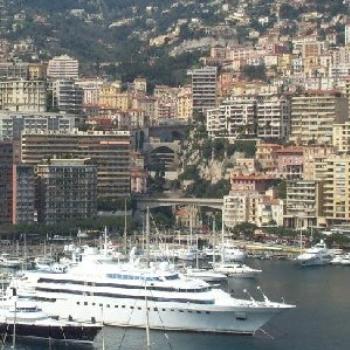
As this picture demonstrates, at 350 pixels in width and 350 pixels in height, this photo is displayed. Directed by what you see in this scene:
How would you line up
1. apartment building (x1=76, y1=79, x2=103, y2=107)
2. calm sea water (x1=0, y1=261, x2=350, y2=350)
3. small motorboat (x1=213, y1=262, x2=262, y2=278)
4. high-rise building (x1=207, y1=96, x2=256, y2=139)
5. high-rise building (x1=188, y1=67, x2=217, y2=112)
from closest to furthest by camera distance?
calm sea water (x1=0, y1=261, x2=350, y2=350) → small motorboat (x1=213, y1=262, x2=262, y2=278) → high-rise building (x1=207, y1=96, x2=256, y2=139) → high-rise building (x1=188, y1=67, x2=217, y2=112) → apartment building (x1=76, y1=79, x2=103, y2=107)

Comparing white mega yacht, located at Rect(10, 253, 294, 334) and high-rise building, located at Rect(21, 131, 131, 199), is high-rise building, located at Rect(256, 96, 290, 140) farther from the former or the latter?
white mega yacht, located at Rect(10, 253, 294, 334)

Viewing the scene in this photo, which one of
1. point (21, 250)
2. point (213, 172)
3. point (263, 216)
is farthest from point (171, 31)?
point (21, 250)

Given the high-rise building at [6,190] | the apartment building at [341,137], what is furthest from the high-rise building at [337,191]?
the high-rise building at [6,190]

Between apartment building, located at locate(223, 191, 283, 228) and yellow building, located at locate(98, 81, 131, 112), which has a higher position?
yellow building, located at locate(98, 81, 131, 112)

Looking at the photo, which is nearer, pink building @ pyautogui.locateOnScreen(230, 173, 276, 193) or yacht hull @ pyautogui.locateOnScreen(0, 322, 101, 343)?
yacht hull @ pyautogui.locateOnScreen(0, 322, 101, 343)

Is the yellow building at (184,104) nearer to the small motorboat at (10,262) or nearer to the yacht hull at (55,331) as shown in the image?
the small motorboat at (10,262)

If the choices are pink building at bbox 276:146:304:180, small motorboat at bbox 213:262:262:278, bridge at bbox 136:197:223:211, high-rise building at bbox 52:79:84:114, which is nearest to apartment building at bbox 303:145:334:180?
pink building at bbox 276:146:304:180

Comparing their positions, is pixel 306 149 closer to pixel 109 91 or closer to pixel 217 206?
pixel 217 206
